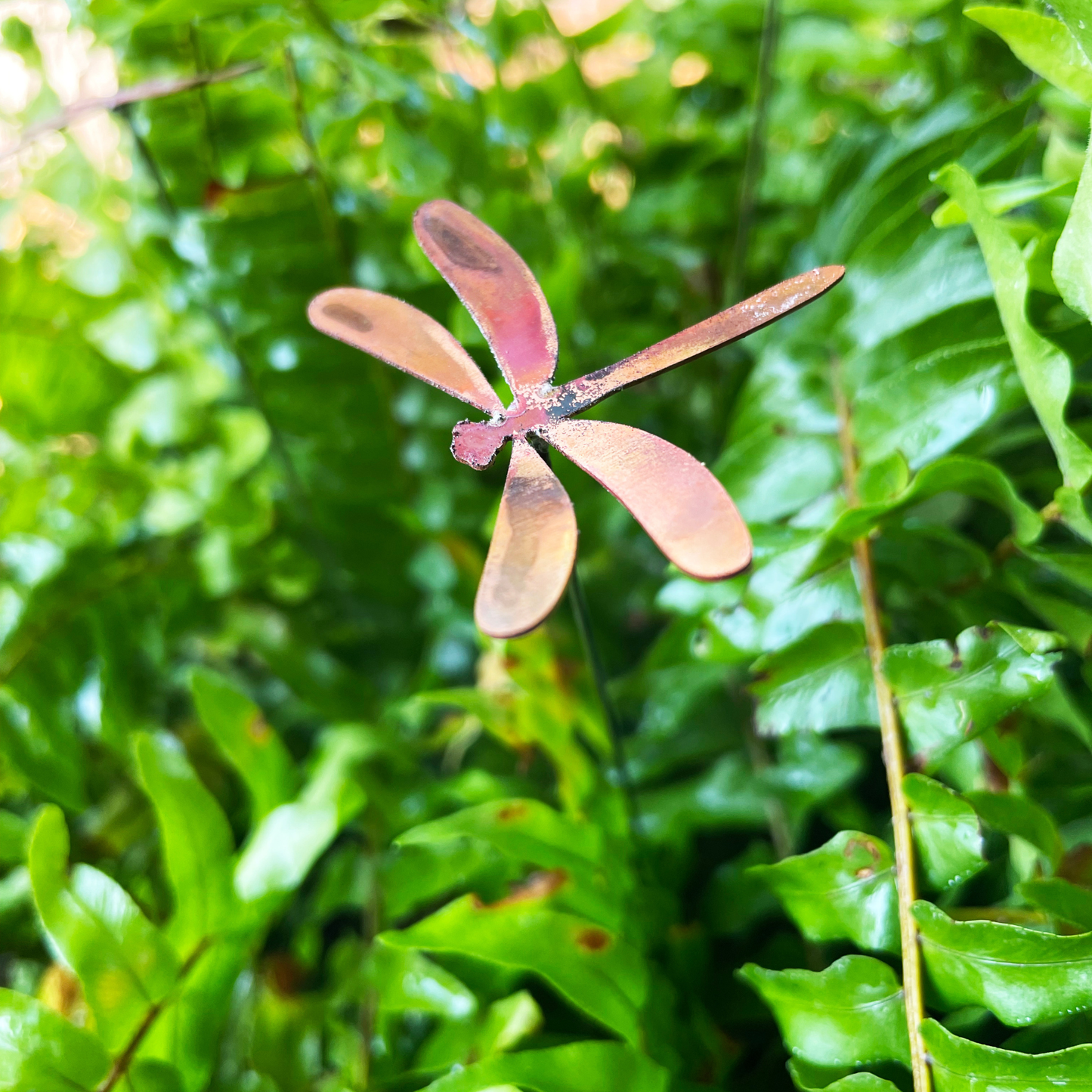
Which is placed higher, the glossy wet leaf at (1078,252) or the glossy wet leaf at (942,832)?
the glossy wet leaf at (1078,252)

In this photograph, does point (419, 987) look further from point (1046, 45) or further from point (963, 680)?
point (1046, 45)

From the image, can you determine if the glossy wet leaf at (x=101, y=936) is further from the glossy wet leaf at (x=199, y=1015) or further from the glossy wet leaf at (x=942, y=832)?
the glossy wet leaf at (x=942, y=832)

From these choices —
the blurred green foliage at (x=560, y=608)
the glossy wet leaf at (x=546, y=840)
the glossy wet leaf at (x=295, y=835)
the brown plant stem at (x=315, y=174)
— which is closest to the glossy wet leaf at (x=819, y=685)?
the blurred green foliage at (x=560, y=608)

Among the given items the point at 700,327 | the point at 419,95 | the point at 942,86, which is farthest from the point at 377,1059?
the point at 942,86

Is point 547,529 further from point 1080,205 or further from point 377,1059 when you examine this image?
point 377,1059

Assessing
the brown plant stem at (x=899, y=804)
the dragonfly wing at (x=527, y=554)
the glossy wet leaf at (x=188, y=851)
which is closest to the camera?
the dragonfly wing at (x=527, y=554)

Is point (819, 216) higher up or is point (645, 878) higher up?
point (819, 216)

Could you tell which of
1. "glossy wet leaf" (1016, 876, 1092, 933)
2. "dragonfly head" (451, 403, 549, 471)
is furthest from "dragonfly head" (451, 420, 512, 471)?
"glossy wet leaf" (1016, 876, 1092, 933)


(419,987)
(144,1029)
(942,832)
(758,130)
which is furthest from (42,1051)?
(758,130)

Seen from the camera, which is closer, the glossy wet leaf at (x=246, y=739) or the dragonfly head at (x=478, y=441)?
the dragonfly head at (x=478, y=441)
